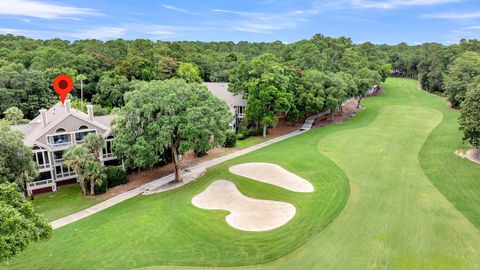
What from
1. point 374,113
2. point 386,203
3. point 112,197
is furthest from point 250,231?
point 374,113

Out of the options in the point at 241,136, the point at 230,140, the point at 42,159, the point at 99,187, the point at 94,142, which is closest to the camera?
the point at 99,187

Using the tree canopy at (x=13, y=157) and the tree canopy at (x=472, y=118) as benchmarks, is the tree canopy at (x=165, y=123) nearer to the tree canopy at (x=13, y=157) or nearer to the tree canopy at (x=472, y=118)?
the tree canopy at (x=13, y=157)

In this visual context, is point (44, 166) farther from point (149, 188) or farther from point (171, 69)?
point (171, 69)

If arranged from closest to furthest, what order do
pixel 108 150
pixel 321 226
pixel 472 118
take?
pixel 321 226 → pixel 108 150 → pixel 472 118

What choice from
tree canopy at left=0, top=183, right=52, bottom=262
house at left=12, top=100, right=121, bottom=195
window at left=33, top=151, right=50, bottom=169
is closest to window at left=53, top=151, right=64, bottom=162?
house at left=12, top=100, right=121, bottom=195

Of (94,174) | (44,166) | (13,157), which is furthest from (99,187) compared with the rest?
(13,157)

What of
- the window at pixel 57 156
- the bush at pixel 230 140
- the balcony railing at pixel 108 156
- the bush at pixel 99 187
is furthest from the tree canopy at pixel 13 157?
the bush at pixel 230 140

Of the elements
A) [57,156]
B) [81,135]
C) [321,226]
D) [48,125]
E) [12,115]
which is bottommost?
[321,226]

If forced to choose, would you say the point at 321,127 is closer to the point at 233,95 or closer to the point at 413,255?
the point at 233,95
